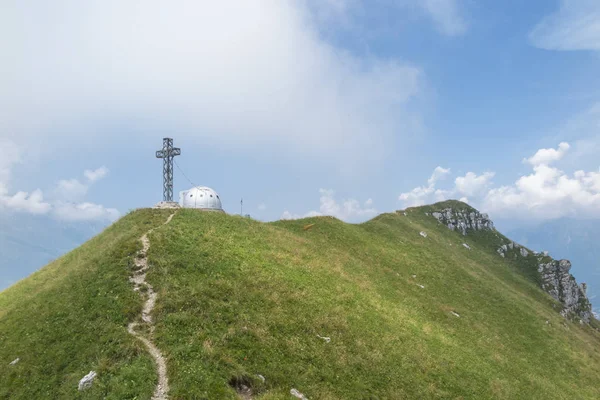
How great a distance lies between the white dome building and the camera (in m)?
62.6

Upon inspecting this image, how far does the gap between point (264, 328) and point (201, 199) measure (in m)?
41.5

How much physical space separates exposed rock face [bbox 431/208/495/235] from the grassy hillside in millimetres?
52460

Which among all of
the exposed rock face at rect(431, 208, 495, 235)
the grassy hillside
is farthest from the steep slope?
the grassy hillside

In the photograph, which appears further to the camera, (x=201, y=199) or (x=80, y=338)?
(x=201, y=199)

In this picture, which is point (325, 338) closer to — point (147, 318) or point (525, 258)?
point (147, 318)

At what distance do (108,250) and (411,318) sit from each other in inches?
1303

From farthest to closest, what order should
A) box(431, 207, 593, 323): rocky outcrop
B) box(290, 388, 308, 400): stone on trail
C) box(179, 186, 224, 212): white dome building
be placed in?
box(431, 207, 593, 323): rocky outcrop → box(179, 186, 224, 212): white dome building → box(290, 388, 308, 400): stone on trail

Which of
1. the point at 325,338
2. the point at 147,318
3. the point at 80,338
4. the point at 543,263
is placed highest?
the point at 147,318

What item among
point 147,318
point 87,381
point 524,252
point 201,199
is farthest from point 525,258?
point 87,381

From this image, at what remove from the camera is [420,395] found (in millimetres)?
26125

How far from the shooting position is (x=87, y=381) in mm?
19812

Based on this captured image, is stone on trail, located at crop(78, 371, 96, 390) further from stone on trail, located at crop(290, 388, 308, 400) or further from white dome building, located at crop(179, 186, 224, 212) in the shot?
white dome building, located at crop(179, 186, 224, 212)

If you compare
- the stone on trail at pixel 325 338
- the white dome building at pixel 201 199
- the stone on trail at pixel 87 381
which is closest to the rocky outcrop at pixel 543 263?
the white dome building at pixel 201 199

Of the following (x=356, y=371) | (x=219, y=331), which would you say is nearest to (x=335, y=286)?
(x=356, y=371)
